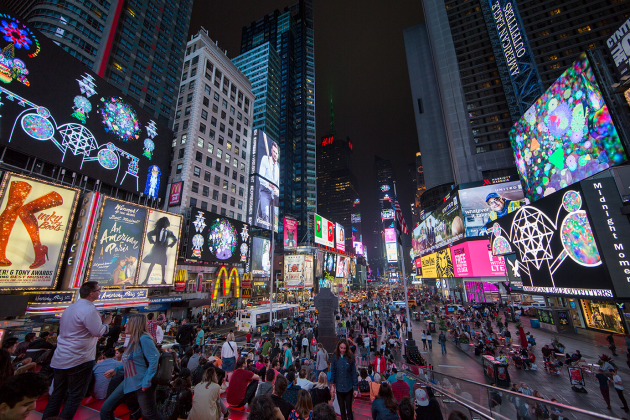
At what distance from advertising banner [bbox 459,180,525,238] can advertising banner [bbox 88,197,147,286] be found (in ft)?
165

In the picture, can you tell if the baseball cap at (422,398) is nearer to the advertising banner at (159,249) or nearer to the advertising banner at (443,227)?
the advertising banner at (159,249)

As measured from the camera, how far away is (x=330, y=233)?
79875mm

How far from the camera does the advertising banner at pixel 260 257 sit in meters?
50.0

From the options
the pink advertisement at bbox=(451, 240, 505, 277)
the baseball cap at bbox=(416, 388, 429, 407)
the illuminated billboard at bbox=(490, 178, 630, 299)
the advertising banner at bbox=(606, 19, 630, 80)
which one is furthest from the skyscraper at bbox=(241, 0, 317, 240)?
the baseball cap at bbox=(416, 388, 429, 407)

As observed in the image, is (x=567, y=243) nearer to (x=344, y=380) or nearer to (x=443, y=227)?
(x=344, y=380)

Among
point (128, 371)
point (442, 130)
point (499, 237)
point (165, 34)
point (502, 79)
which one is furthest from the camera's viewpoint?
point (442, 130)

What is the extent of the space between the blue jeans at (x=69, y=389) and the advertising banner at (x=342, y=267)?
79.2 m

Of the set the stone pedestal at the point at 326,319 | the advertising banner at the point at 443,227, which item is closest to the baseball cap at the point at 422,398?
the stone pedestal at the point at 326,319

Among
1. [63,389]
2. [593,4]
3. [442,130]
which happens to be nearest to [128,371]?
[63,389]

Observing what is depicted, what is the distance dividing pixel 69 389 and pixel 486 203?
55237mm

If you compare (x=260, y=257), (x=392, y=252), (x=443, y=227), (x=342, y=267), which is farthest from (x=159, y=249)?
(x=392, y=252)

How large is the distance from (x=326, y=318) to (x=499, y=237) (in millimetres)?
16383

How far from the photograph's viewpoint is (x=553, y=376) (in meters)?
13.6

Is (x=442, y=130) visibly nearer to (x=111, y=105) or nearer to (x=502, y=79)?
(x=502, y=79)
